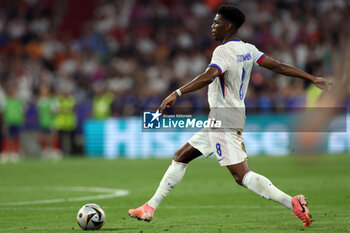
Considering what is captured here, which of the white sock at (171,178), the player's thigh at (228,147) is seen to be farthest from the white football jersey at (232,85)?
the white sock at (171,178)

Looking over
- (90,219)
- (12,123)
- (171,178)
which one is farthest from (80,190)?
(12,123)

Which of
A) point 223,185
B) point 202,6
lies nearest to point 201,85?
point 223,185

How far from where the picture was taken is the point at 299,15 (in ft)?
83.5

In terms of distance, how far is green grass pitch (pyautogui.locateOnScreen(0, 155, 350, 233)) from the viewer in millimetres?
7684

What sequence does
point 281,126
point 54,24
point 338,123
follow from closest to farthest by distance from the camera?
point 338,123, point 281,126, point 54,24

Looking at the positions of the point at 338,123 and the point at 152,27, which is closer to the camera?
the point at 338,123

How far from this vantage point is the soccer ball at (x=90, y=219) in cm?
732

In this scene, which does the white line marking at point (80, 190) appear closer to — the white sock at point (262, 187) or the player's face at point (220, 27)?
the white sock at point (262, 187)

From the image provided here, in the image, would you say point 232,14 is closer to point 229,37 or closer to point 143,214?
point 229,37

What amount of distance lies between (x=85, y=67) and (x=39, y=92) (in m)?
2.15

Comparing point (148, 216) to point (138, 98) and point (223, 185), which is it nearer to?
point (223, 185)

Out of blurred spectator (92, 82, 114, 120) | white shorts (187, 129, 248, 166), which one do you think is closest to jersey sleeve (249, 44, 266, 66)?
white shorts (187, 129, 248, 166)

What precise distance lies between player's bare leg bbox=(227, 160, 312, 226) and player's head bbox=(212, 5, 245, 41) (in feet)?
4.68

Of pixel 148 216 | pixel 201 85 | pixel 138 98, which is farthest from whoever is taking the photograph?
pixel 138 98
